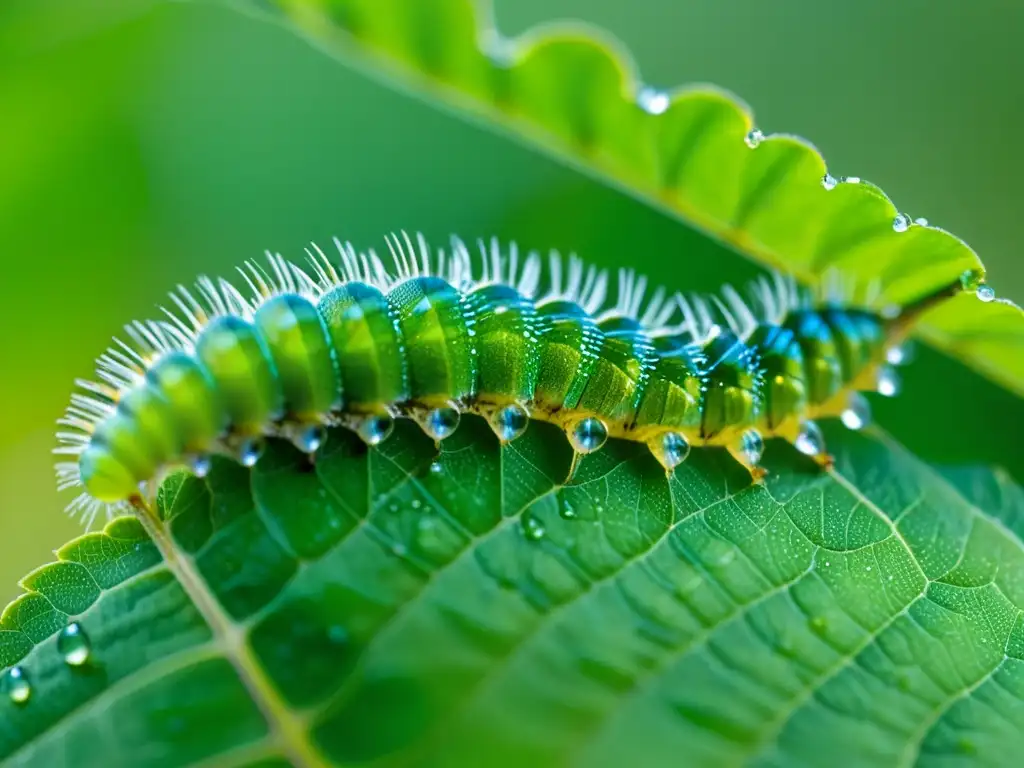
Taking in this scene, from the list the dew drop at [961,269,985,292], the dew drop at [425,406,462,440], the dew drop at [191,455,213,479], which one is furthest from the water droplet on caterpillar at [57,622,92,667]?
the dew drop at [961,269,985,292]

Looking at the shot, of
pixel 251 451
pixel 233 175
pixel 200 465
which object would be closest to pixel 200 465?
pixel 200 465

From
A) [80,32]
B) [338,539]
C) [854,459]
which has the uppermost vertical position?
[80,32]

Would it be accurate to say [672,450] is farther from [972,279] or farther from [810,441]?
[972,279]

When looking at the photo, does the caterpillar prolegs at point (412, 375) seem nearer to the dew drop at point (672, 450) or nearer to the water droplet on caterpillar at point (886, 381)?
the dew drop at point (672, 450)

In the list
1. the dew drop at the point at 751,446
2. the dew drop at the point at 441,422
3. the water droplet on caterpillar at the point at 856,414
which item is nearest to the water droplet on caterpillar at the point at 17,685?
the dew drop at the point at 441,422

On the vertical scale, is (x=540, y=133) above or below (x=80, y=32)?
below

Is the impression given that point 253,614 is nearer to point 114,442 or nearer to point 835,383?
point 114,442

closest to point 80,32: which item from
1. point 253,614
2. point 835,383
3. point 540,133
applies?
point 540,133
